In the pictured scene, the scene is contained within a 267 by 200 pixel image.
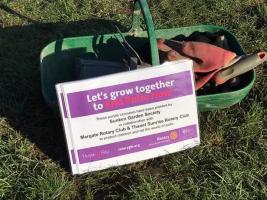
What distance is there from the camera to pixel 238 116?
11.5 feet

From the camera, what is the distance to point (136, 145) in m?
3.05

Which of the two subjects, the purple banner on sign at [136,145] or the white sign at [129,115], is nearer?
the white sign at [129,115]

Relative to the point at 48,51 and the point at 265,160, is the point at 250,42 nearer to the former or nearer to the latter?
the point at 265,160

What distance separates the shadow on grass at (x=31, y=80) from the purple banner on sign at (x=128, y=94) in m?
0.50

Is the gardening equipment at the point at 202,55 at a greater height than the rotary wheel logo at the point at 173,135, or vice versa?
the gardening equipment at the point at 202,55

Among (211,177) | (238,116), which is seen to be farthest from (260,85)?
(211,177)

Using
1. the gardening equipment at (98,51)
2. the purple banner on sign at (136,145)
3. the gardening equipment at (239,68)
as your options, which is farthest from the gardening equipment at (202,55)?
the purple banner on sign at (136,145)

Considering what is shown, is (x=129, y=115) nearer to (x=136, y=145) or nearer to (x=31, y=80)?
(x=136, y=145)

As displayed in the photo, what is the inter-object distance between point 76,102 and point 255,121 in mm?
1219

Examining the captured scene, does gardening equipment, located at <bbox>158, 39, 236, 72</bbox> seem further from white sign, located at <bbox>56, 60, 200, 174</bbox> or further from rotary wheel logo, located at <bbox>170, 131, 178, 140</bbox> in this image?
rotary wheel logo, located at <bbox>170, 131, 178, 140</bbox>

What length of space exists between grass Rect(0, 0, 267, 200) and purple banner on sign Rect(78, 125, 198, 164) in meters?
0.16

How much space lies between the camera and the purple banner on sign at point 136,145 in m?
2.99

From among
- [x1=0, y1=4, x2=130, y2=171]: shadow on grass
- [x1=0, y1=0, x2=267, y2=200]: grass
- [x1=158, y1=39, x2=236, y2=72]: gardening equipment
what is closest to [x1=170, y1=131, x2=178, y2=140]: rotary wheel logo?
[x1=0, y1=0, x2=267, y2=200]: grass

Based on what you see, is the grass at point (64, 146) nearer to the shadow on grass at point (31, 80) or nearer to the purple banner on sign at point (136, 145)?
the shadow on grass at point (31, 80)
